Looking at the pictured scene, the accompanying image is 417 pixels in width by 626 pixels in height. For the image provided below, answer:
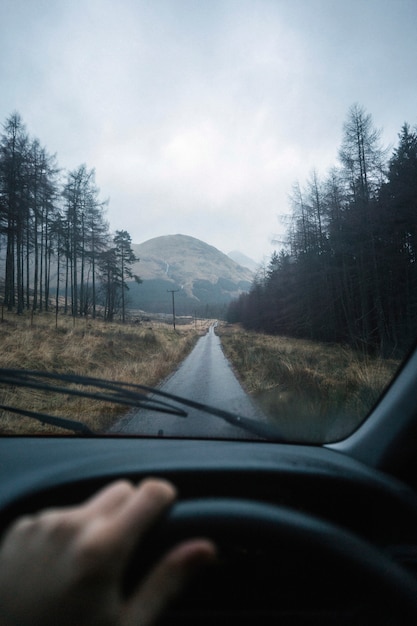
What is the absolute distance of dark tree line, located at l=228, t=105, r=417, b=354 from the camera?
4230 mm

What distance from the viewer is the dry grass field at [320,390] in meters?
2.61

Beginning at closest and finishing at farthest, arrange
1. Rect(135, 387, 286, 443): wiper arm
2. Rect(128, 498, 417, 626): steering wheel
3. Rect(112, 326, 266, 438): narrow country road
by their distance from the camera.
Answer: Rect(128, 498, 417, 626): steering wheel < Rect(135, 387, 286, 443): wiper arm < Rect(112, 326, 266, 438): narrow country road

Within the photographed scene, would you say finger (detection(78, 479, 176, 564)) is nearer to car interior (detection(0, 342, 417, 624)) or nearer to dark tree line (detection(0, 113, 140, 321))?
car interior (detection(0, 342, 417, 624))

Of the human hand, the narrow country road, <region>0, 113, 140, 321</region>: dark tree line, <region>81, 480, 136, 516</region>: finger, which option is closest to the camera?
the human hand

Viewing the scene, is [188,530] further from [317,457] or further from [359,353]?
[359,353]

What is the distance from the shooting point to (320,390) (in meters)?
4.09

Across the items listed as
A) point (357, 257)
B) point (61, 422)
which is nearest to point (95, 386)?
point (61, 422)

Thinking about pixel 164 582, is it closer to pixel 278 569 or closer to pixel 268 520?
pixel 268 520

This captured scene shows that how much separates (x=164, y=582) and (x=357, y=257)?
A: 9.73 m

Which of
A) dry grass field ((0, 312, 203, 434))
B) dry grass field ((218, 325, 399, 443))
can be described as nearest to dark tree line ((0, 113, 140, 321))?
dry grass field ((0, 312, 203, 434))

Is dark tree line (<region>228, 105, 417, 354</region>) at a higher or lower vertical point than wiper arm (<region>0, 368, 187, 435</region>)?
higher

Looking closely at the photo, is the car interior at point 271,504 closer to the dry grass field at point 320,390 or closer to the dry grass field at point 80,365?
the dry grass field at point 320,390

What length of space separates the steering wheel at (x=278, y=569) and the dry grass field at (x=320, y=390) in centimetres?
91

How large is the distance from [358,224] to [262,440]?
754 cm
